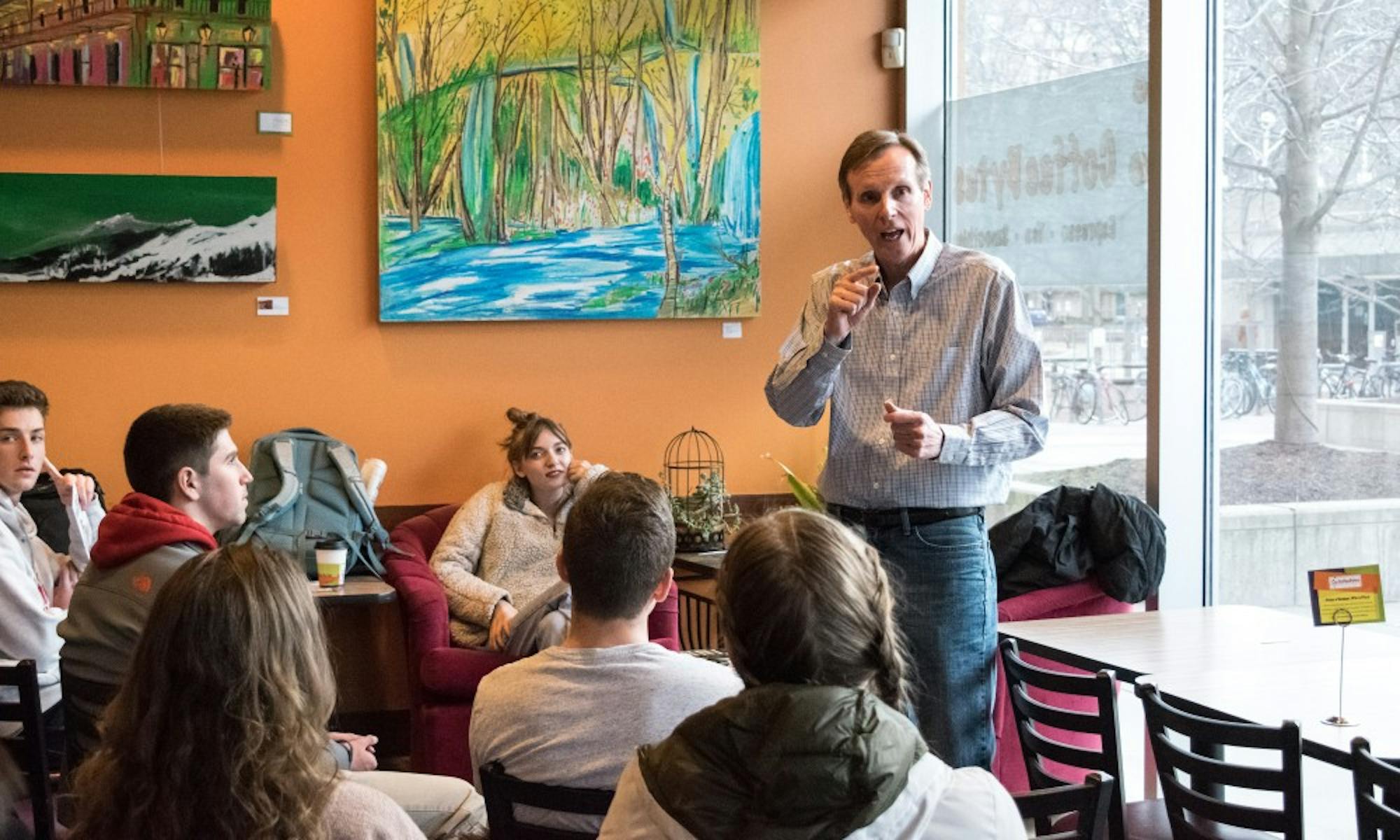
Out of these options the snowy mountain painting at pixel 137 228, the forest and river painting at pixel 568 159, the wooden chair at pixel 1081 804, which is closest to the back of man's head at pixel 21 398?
the snowy mountain painting at pixel 137 228

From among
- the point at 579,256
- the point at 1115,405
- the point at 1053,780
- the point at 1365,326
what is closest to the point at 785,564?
the point at 1053,780

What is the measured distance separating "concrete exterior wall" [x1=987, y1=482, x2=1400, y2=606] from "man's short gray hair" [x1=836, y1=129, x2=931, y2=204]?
195cm

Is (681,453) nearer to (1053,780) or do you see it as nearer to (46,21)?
(46,21)

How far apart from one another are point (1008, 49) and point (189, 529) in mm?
4107

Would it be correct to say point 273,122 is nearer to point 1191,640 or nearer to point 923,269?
point 923,269

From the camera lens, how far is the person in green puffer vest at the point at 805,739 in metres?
1.46

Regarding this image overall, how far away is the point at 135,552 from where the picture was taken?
287 centimetres

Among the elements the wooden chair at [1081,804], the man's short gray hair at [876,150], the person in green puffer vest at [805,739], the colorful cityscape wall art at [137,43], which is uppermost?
the colorful cityscape wall art at [137,43]

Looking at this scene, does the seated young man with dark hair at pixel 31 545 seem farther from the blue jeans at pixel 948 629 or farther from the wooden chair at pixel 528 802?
the blue jeans at pixel 948 629

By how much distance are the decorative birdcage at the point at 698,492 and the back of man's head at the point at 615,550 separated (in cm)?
275

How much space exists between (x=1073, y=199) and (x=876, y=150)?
102 inches

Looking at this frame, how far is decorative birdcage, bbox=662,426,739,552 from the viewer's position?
18.5ft

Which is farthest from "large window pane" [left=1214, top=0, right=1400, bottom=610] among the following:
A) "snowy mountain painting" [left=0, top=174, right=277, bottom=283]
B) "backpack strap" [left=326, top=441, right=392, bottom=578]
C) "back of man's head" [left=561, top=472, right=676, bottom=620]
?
"snowy mountain painting" [left=0, top=174, right=277, bottom=283]

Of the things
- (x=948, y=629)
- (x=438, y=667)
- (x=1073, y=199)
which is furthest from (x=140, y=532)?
(x=1073, y=199)
